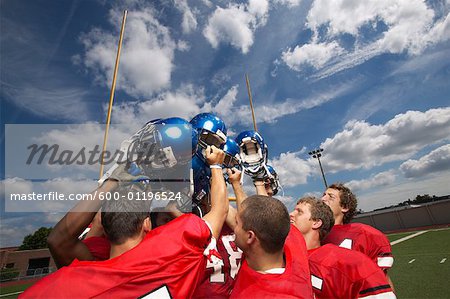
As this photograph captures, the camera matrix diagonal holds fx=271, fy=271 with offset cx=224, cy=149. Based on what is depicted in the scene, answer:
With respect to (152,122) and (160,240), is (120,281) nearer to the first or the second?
(160,240)

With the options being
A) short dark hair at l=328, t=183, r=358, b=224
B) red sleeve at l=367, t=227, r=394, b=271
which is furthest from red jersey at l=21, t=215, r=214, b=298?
short dark hair at l=328, t=183, r=358, b=224

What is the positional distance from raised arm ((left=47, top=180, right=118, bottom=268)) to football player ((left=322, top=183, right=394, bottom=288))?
248cm

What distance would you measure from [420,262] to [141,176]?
12.2 meters

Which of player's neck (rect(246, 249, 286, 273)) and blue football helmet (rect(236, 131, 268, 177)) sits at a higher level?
blue football helmet (rect(236, 131, 268, 177))

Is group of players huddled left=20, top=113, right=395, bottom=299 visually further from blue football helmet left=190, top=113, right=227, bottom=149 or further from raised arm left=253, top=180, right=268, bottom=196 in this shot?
raised arm left=253, top=180, right=268, bottom=196

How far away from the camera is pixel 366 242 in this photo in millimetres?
2918

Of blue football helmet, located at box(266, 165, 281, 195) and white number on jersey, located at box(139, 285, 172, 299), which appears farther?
blue football helmet, located at box(266, 165, 281, 195)

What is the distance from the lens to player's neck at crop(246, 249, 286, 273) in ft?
5.62

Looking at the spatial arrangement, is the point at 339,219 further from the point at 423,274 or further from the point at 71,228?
the point at 423,274

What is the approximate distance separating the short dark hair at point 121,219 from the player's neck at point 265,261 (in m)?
0.76

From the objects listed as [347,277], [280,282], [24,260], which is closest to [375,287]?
[347,277]

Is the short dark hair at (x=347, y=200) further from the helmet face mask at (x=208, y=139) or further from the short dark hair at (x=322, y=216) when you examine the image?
the helmet face mask at (x=208, y=139)

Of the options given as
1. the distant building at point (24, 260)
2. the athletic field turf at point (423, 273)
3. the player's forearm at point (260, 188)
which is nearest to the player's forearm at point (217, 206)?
the player's forearm at point (260, 188)

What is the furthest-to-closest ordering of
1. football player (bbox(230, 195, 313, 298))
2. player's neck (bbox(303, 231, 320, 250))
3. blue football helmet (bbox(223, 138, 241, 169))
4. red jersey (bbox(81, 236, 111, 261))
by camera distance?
blue football helmet (bbox(223, 138, 241, 169)), player's neck (bbox(303, 231, 320, 250)), red jersey (bbox(81, 236, 111, 261)), football player (bbox(230, 195, 313, 298))
